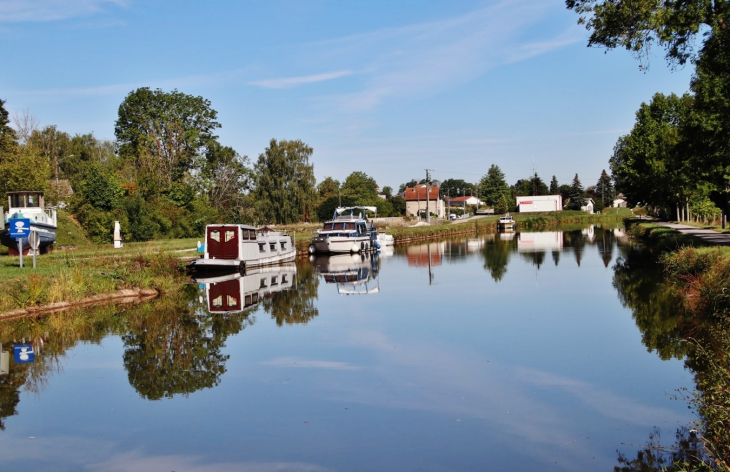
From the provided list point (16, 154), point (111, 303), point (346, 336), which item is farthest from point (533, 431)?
point (16, 154)

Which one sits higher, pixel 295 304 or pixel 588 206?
pixel 588 206

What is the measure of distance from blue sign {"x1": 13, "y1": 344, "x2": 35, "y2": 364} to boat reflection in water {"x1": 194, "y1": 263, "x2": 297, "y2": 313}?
21.0 ft

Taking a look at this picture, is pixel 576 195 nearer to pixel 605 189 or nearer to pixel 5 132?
pixel 605 189

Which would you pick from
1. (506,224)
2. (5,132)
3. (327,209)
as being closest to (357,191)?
(327,209)

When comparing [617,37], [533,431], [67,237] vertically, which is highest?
[617,37]

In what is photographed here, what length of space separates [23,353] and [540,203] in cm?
10808

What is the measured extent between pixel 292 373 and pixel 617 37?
38.7ft

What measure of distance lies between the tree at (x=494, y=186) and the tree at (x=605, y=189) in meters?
23.9

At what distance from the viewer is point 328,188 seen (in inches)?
4446

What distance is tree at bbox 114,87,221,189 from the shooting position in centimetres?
5612

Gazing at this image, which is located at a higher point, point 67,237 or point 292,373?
point 67,237

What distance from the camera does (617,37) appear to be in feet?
57.0

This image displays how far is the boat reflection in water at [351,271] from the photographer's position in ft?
88.9

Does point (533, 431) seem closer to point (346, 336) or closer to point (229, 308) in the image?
point (346, 336)
